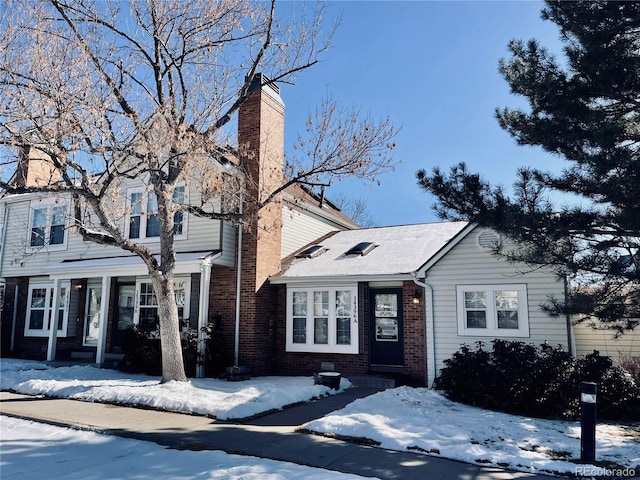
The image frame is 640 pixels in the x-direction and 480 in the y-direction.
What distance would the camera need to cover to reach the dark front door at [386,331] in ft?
38.7

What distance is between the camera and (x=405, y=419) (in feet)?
23.8

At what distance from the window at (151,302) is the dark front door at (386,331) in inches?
216

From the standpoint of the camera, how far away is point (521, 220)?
6.80m

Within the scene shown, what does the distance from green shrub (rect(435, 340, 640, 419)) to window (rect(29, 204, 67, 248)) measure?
46.2 feet

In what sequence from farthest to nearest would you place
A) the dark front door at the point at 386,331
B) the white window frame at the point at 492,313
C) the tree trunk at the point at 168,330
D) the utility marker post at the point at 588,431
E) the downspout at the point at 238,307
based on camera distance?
the downspout at the point at 238,307 < the dark front door at the point at 386,331 < the tree trunk at the point at 168,330 < the white window frame at the point at 492,313 < the utility marker post at the point at 588,431

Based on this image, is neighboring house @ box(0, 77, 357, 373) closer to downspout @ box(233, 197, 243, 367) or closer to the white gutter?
downspout @ box(233, 197, 243, 367)

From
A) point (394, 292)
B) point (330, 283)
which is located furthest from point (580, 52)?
point (330, 283)

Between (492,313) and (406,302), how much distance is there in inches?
83.5

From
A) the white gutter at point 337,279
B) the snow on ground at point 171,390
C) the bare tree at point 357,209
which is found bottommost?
the snow on ground at point 171,390

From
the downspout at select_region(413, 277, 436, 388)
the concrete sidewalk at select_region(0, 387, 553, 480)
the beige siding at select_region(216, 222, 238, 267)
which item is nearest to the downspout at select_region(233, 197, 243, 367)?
the beige siding at select_region(216, 222, 238, 267)

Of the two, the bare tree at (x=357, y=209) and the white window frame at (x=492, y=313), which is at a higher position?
the bare tree at (x=357, y=209)

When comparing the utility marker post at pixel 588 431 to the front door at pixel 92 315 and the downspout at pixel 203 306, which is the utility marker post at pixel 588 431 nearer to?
the downspout at pixel 203 306

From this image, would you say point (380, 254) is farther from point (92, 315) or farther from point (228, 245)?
point (92, 315)

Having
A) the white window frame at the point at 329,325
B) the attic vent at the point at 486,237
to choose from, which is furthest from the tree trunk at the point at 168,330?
the attic vent at the point at 486,237
